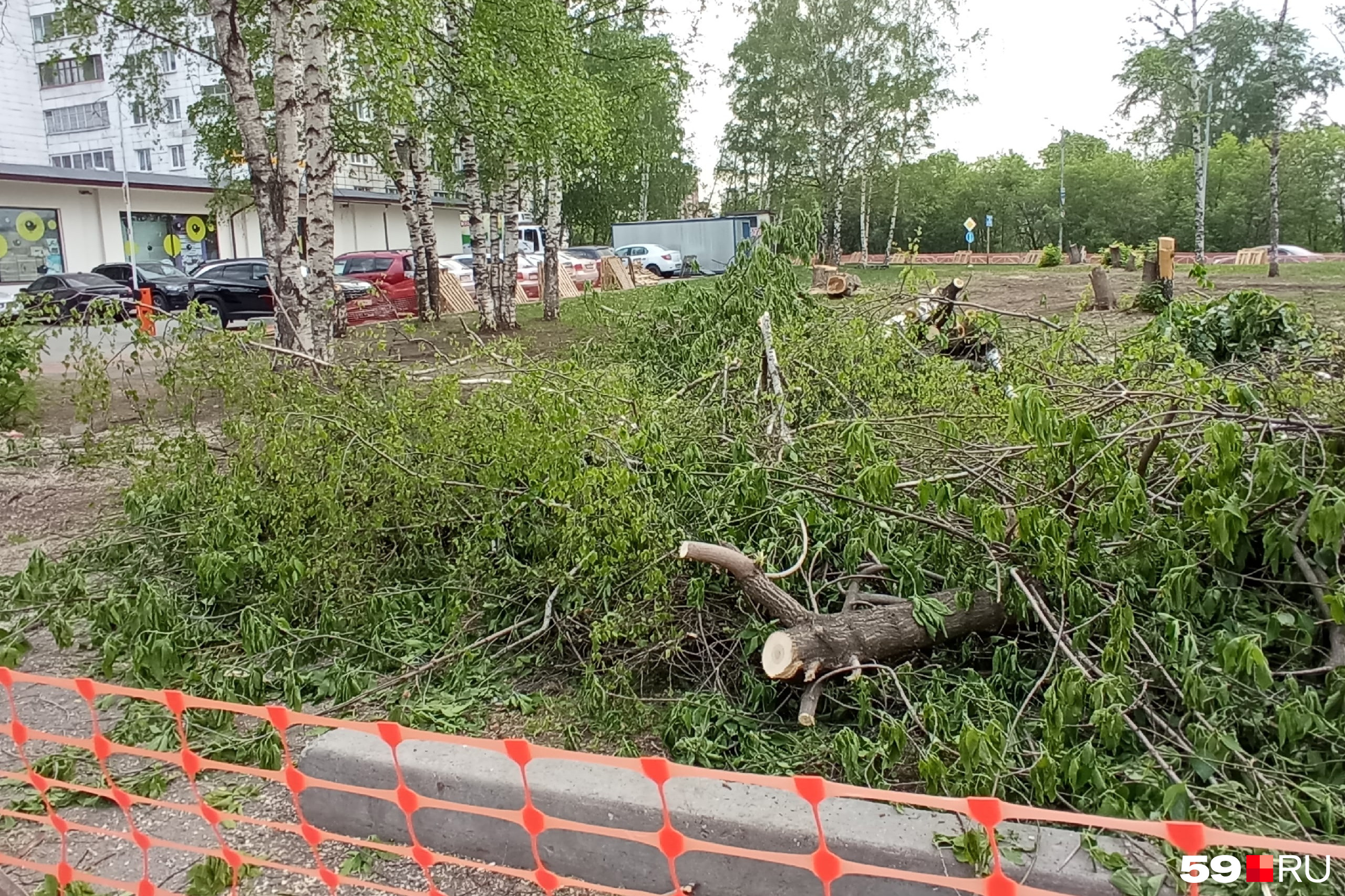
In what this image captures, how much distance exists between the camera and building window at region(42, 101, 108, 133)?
40.4 metres

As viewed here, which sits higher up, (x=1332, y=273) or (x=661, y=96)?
(x=661, y=96)

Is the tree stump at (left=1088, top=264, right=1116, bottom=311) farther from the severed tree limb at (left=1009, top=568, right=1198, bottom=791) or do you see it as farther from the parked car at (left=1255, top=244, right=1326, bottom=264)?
the parked car at (left=1255, top=244, right=1326, bottom=264)

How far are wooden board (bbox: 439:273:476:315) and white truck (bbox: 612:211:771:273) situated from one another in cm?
1091

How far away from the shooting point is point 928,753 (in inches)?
118

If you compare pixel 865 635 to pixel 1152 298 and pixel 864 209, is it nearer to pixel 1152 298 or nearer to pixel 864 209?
pixel 1152 298

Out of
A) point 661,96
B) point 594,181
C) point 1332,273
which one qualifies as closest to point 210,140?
point 661,96

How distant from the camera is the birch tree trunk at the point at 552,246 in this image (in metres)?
16.5

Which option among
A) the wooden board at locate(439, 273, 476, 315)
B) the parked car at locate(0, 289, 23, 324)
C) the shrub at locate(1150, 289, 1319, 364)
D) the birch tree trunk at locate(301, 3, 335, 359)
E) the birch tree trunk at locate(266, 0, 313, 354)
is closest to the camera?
the shrub at locate(1150, 289, 1319, 364)

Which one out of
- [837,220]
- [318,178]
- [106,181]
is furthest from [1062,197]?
[318,178]

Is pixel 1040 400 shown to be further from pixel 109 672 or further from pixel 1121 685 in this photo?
pixel 109 672

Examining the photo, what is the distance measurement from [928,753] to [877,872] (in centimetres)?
81

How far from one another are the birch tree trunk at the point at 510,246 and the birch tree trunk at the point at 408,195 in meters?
1.81

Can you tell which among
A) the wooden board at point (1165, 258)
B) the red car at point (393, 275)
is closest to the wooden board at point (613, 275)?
the red car at point (393, 275)

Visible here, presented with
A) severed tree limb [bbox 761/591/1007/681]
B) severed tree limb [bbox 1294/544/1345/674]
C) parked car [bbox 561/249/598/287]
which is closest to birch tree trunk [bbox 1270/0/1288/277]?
parked car [bbox 561/249/598/287]
